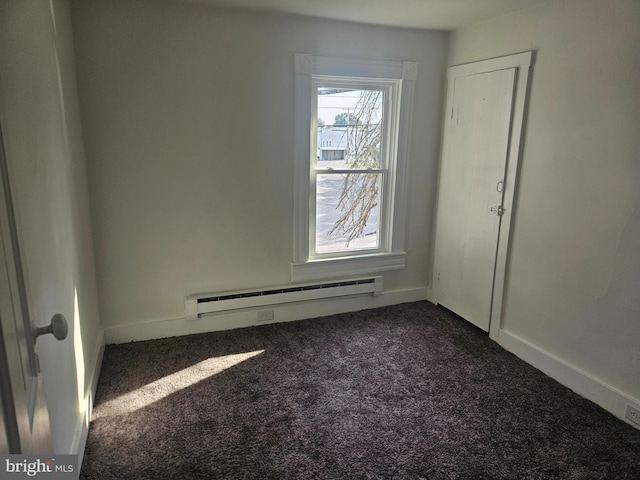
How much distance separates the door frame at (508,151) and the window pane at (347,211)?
3.48 feet

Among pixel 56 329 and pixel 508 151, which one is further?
pixel 508 151

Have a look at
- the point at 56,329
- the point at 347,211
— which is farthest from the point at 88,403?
the point at 347,211

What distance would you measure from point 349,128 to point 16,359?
3069 millimetres

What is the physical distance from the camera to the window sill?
354cm

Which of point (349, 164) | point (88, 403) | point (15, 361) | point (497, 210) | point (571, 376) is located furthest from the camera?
A: point (349, 164)

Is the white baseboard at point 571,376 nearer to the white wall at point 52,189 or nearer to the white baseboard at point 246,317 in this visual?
the white baseboard at point 246,317

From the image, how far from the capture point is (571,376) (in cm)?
266

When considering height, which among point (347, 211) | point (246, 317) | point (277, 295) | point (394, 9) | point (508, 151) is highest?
point (394, 9)

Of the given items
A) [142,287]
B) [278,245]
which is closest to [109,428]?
[142,287]

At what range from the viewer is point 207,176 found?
3.14m

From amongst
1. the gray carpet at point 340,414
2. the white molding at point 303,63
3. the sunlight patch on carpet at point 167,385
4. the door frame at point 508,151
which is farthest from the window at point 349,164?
the sunlight patch on carpet at point 167,385

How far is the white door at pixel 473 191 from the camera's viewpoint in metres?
3.11

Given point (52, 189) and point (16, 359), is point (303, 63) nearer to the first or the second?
point (52, 189)

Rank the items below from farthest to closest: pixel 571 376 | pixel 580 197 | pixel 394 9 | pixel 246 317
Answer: pixel 246 317, pixel 394 9, pixel 571 376, pixel 580 197
